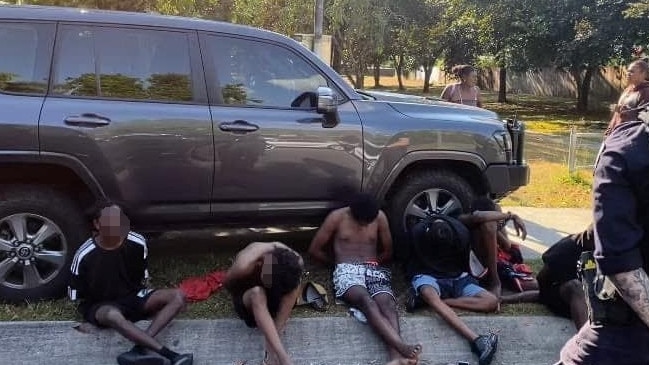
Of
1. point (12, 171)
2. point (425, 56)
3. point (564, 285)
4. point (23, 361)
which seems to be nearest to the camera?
point (23, 361)

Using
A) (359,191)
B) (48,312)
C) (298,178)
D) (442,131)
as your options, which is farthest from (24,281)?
(442,131)

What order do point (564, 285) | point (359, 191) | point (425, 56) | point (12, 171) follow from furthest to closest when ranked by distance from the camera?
point (425, 56) < point (359, 191) < point (564, 285) < point (12, 171)

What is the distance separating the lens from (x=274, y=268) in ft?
14.9

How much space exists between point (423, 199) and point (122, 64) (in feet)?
8.17

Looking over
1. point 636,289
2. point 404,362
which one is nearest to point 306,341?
point 404,362

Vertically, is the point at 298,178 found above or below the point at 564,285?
above

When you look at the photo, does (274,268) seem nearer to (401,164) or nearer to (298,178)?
(298,178)

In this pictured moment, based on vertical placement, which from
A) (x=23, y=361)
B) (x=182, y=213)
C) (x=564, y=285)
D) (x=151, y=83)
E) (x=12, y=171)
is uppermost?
(x=151, y=83)

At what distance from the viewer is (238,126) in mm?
4906

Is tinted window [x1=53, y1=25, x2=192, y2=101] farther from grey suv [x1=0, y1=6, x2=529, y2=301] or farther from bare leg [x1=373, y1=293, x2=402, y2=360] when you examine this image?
bare leg [x1=373, y1=293, x2=402, y2=360]

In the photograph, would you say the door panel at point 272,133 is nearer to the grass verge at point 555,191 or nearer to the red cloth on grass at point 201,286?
the red cloth on grass at point 201,286

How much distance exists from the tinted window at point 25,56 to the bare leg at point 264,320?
74.6 inches

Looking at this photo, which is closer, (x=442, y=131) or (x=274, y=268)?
(x=274, y=268)

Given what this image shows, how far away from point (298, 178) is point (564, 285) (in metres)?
2.03
